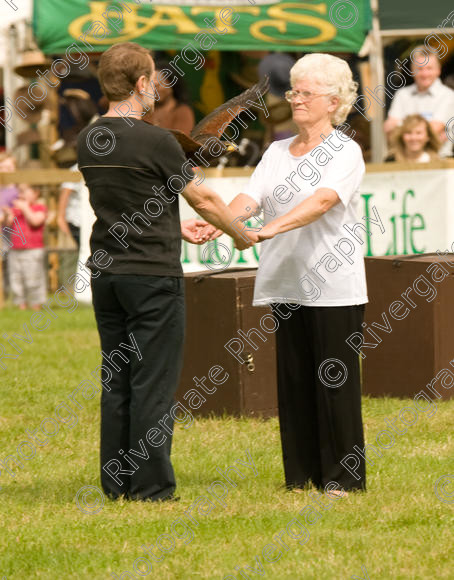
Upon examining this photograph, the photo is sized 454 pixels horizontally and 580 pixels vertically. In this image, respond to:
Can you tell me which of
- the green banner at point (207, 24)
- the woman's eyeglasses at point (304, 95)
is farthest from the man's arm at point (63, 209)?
the woman's eyeglasses at point (304, 95)

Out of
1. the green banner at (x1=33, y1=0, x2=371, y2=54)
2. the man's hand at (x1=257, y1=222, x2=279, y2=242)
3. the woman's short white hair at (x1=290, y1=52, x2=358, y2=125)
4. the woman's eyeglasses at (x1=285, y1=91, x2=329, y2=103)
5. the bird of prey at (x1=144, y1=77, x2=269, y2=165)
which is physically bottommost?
the man's hand at (x1=257, y1=222, x2=279, y2=242)

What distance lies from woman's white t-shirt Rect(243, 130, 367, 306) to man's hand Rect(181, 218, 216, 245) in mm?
452

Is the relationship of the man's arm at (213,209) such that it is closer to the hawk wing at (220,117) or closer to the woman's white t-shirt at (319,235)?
the woman's white t-shirt at (319,235)

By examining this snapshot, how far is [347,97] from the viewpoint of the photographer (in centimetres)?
579

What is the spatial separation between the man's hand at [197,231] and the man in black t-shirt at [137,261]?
390 mm

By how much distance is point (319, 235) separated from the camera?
5738mm

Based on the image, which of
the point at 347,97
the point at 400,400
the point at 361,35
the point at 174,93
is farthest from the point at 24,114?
the point at 347,97

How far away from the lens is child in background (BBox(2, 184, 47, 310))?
542 inches

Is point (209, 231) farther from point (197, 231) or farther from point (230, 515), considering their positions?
point (230, 515)

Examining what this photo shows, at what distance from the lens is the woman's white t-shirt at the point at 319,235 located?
5.66 meters

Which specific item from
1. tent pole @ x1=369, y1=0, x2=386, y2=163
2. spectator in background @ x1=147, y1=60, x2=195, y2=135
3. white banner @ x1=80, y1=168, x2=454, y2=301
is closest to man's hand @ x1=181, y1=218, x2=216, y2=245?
white banner @ x1=80, y1=168, x2=454, y2=301

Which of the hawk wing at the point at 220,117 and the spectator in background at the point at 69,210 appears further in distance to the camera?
the spectator in background at the point at 69,210

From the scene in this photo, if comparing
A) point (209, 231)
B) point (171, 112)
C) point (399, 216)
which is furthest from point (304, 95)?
point (171, 112)

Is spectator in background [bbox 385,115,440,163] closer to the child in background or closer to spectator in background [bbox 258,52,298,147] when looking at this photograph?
spectator in background [bbox 258,52,298,147]
